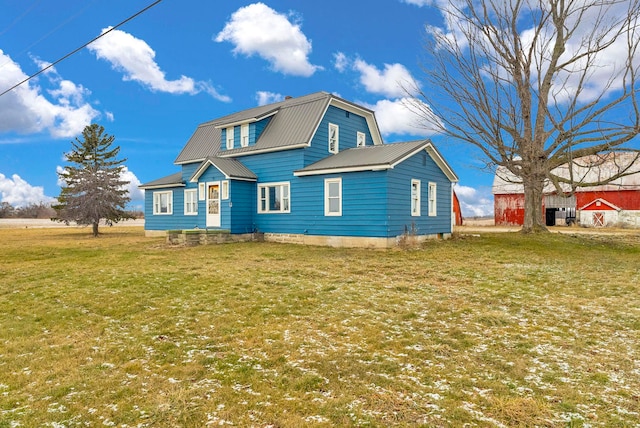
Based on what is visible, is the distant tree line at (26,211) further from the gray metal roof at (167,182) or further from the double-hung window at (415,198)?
the double-hung window at (415,198)

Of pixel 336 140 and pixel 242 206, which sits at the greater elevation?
pixel 336 140

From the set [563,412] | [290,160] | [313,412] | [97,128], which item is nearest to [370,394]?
[313,412]

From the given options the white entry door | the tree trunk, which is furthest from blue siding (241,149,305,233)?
the tree trunk

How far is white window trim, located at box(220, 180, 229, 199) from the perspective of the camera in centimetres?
1962

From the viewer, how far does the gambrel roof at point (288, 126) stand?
1930 centimetres

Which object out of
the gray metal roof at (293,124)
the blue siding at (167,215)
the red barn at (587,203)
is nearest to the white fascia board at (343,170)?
the gray metal roof at (293,124)

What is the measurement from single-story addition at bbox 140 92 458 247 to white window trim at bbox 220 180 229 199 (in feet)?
0.20

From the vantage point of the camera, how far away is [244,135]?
71.8 ft

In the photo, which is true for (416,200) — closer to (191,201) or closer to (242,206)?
(242,206)

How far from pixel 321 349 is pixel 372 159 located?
1254 centimetres

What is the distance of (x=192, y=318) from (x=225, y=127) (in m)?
17.9

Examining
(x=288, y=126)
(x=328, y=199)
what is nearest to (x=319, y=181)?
(x=328, y=199)

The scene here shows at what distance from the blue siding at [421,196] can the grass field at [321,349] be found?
6.29 meters

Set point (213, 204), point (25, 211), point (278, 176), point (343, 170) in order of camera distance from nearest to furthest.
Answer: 1. point (343, 170)
2. point (278, 176)
3. point (213, 204)
4. point (25, 211)
